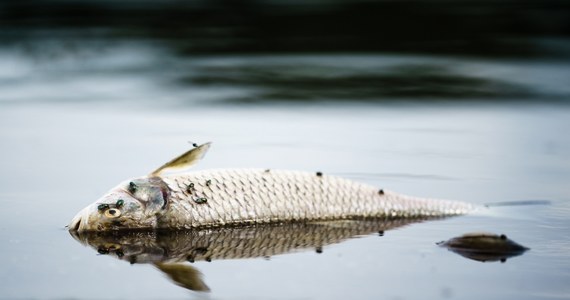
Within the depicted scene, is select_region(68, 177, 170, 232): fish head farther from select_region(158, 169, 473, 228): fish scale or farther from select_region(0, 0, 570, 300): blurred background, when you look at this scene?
select_region(0, 0, 570, 300): blurred background

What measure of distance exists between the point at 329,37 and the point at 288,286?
9.88m

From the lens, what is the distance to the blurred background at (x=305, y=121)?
4184 millimetres

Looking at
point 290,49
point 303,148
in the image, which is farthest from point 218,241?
point 290,49

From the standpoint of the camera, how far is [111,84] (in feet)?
33.7

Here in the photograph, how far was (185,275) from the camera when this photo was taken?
4.17 m

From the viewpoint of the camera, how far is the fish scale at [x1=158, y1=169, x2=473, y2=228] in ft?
15.6

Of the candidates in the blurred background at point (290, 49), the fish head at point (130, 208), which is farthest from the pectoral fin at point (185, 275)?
the blurred background at point (290, 49)

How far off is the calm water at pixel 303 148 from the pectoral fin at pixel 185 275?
46 mm

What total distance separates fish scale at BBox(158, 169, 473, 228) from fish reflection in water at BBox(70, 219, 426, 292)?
47 mm

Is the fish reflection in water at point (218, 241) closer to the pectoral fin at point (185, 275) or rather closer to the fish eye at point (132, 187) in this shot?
the pectoral fin at point (185, 275)

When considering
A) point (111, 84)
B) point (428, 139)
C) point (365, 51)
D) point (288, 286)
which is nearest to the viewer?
point (288, 286)

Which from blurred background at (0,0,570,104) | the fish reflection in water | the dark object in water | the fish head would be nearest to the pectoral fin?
the fish reflection in water

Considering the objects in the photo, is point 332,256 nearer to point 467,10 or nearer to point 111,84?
point 111,84

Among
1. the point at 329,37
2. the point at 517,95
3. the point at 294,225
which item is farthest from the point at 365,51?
the point at 294,225
